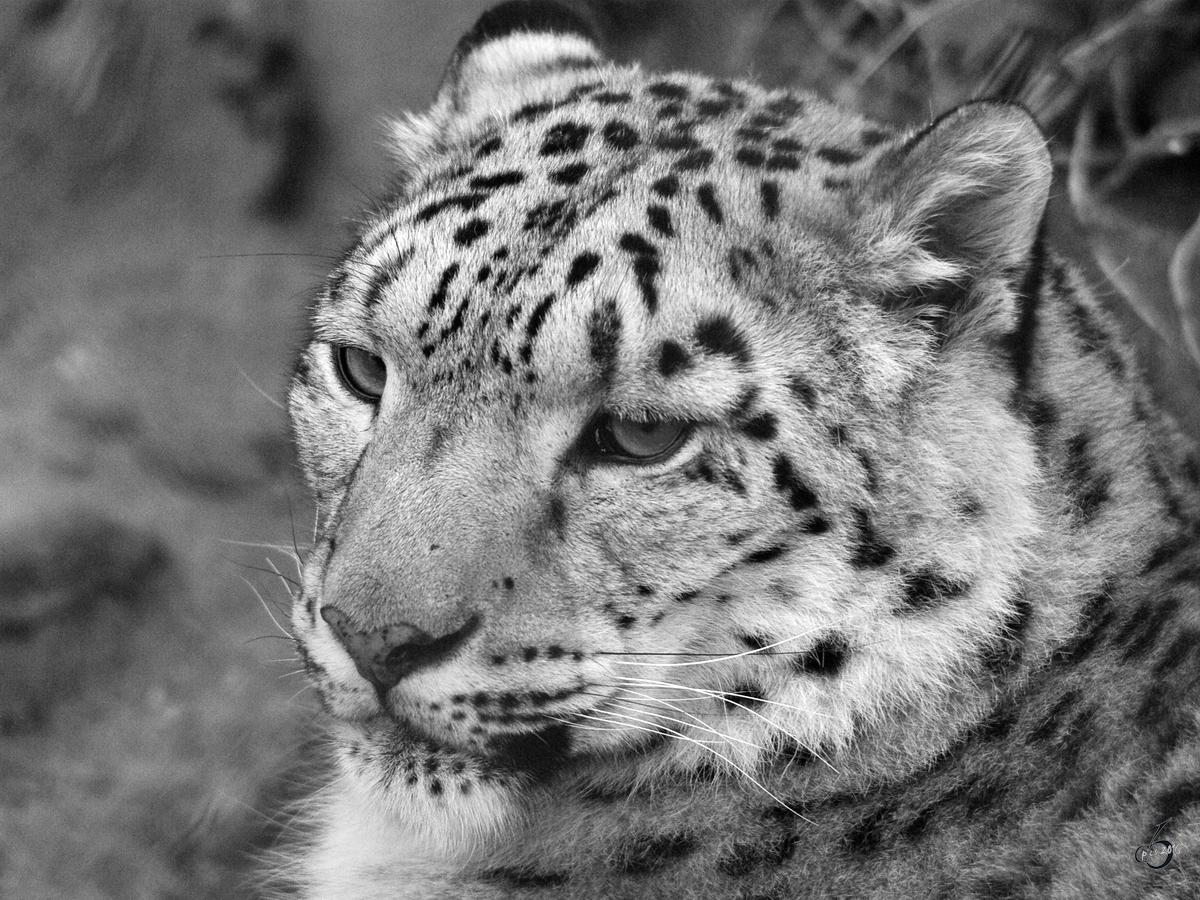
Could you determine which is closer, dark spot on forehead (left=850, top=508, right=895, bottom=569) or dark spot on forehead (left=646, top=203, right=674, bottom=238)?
dark spot on forehead (left=850, top=508, right=895, bottom=569)

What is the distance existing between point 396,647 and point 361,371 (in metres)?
1.00

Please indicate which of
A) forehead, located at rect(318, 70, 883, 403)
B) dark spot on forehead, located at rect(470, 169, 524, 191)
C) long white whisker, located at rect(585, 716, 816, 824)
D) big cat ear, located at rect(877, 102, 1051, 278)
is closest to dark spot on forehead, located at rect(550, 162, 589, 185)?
forehead, located at rect(318, 70, 883, 403)

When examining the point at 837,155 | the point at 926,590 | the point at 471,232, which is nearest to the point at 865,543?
the point at 926,590

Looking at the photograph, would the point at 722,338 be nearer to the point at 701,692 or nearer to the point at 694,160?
the point at 694,160

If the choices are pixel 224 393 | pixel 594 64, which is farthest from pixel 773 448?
pixel 224 393

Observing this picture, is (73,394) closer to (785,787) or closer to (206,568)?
(206,568)

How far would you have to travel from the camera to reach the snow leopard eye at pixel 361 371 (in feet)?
12.5

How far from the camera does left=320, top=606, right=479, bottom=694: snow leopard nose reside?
317 cm

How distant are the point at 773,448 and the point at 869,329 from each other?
439mm

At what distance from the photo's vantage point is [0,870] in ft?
20.1

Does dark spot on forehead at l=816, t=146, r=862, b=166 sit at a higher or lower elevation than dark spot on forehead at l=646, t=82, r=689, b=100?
lower

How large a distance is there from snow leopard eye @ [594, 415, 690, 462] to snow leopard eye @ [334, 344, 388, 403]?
2.39 ft

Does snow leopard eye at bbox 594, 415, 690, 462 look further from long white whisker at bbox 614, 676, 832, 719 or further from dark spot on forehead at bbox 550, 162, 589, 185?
dark spot on forehead at bbox 550, 162, 589, 185

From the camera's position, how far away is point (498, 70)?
15.3ft
